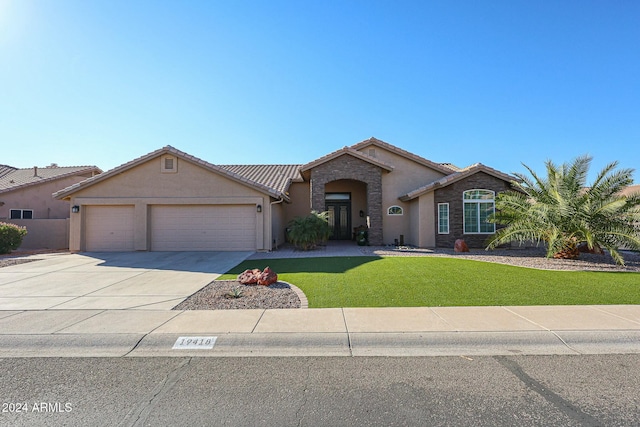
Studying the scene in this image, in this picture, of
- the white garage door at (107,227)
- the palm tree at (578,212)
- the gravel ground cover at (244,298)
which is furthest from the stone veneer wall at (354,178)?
the gravel ground cover at (244,298)

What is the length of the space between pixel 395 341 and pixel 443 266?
20.2 ft

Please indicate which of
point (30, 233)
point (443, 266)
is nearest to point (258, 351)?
point (443, 266)

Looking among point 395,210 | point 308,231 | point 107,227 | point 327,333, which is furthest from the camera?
point 395,210

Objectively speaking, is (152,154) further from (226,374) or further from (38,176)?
(38,176)

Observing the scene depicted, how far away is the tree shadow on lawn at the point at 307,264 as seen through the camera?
31.9 feet

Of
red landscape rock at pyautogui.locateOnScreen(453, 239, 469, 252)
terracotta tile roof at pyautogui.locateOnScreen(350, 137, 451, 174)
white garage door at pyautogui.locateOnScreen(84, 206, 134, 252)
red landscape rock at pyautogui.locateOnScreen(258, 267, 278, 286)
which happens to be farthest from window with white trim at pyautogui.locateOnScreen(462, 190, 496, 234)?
white garage door at pyautogui.locateOnScreen(84, 206, 134, 252)

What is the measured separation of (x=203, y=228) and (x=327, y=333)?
38.2ft

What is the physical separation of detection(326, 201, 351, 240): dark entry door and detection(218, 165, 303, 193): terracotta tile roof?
2708mm

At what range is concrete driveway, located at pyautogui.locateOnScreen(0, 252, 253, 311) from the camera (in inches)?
257

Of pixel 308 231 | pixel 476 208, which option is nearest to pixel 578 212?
pixel 476 208

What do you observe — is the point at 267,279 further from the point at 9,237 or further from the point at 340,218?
the point at 9,237

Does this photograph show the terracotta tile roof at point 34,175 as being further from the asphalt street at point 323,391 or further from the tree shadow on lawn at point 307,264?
the asphalt street at point 323,391

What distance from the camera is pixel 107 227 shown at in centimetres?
1517

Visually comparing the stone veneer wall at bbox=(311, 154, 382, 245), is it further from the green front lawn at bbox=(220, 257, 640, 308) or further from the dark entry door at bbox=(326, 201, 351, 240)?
the green front lawn at bbox=(220, 257, 640, 308)
